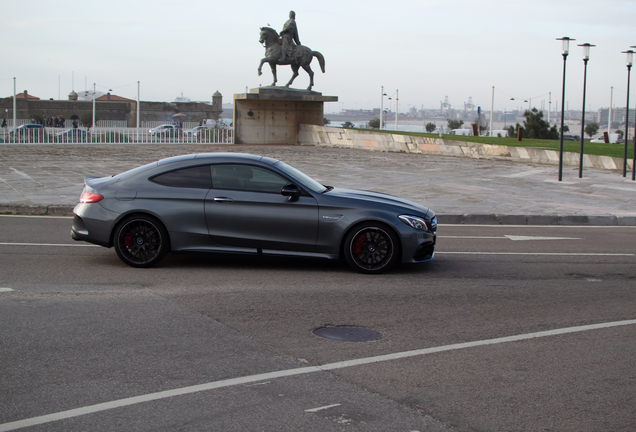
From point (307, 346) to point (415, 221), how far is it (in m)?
3.18

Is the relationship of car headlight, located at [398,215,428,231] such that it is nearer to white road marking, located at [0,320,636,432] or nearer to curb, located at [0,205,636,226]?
white road marking, located at [0,320,636,432]

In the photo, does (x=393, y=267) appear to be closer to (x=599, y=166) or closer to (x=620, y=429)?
(x=620, y=429)

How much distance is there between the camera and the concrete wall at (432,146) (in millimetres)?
24281

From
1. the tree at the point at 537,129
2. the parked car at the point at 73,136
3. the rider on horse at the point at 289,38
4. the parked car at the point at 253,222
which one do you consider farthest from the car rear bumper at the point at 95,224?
the tree at the point at 537,129

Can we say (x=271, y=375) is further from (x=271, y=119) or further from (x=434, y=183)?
(x=271, y=119)

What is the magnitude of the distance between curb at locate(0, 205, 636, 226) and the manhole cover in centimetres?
753

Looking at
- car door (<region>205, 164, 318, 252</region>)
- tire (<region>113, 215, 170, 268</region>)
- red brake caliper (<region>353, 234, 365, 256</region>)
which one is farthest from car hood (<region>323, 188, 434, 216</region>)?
tire (<region>113, 215, 170, 268</region>)

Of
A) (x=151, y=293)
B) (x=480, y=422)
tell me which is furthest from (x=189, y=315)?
(x=480, y=422)

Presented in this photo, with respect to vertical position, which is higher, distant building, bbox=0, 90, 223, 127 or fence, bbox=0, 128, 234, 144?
distant building, bbox=0, 90, 223, 127

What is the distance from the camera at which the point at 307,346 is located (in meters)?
5.22

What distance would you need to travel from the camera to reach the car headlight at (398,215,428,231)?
7.93 meters

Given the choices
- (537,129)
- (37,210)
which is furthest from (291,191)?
(537,129)

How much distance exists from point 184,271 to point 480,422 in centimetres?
485

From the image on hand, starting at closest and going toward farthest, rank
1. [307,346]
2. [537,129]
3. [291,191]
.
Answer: [307,346] < [291,191] < [537,129]
